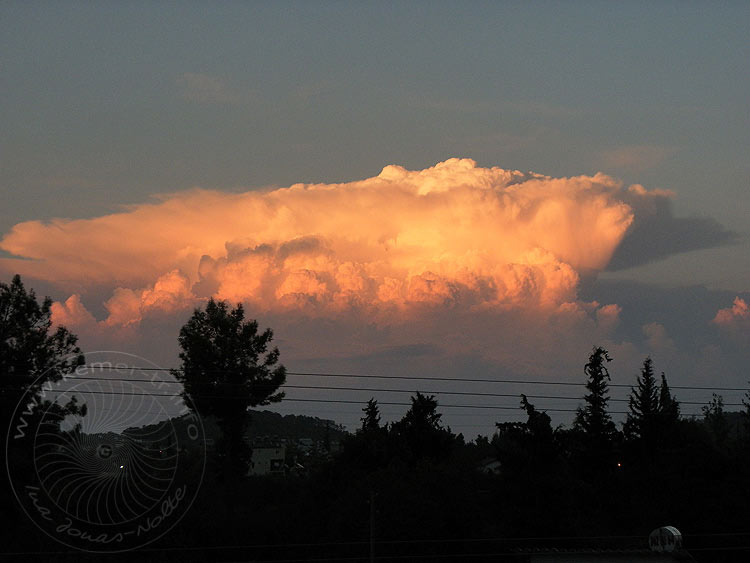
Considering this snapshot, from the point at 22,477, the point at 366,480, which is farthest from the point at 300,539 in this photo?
the point at 22,477

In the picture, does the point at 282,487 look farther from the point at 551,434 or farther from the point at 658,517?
the point at 658,517

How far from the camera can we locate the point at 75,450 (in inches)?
1938

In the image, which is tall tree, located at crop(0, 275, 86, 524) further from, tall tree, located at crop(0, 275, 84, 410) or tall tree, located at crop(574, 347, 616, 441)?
tall tree, located at crop(574, 347, 616, 441)

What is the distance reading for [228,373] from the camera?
77.8 meters

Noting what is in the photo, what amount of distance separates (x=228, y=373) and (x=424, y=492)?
22.1 meters

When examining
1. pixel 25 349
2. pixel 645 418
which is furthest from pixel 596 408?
pixel 25 349

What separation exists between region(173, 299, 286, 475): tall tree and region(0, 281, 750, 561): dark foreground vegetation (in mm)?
119

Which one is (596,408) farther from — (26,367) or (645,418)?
(26,367)

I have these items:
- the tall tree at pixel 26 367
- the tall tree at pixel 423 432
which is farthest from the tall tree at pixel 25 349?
the tall tree at pixel 423 432

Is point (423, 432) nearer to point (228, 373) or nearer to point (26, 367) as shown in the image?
point (228, 373)

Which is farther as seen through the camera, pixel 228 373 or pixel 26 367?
pixel 228 373

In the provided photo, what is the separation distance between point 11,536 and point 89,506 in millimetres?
7446

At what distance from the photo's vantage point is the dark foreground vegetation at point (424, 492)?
60.7 meters

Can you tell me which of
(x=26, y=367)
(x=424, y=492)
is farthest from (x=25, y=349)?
(x=424, y=492)
